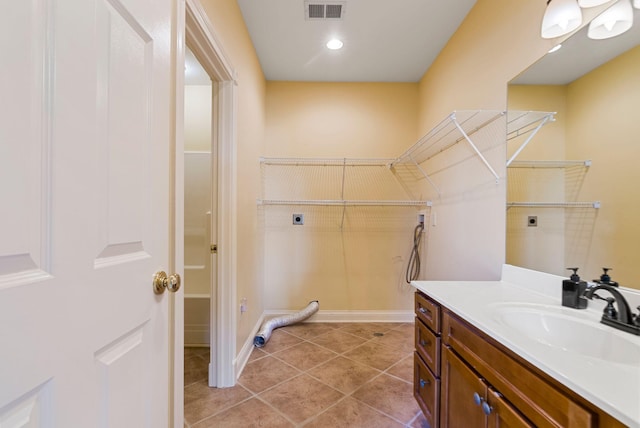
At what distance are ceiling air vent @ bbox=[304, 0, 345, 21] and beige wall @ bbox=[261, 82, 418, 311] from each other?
0.96 m

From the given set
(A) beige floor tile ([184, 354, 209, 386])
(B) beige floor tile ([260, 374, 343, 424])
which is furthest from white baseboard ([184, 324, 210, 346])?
(B) beige floor tile ([260, 374, 343, 424])

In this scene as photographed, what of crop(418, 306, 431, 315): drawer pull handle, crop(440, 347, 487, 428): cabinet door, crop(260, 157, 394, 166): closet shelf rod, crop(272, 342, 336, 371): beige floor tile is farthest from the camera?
crop(260, 157, 394, 166): closet shelf rod

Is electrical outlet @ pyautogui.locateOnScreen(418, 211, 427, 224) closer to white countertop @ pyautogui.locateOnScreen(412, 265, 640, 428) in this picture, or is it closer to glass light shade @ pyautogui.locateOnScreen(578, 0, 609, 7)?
white countertop @ pyautogui.locateOnScreen(412, 265, 640, 428)

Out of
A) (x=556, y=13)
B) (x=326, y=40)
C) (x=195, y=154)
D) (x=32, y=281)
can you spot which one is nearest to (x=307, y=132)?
(x=326, y=40)

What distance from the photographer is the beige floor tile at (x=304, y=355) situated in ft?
7.06

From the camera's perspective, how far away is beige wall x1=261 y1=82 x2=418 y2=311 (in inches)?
119

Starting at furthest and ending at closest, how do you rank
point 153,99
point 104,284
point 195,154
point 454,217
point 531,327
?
point 195,154 < point 454,217 < point 531,327 < point 153,99 < point 104,284

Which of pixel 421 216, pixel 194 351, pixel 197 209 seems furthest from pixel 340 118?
pixel 194 351

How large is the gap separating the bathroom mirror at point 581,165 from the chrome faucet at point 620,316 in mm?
145

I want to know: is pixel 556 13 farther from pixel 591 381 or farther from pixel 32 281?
pixel 32 281

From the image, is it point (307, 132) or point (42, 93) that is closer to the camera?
point (42, 93)

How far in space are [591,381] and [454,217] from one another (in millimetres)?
1715

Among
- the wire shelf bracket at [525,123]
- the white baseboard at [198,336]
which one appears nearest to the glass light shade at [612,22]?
the wire shelf bracket at [525,123]

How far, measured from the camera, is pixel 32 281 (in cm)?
46
